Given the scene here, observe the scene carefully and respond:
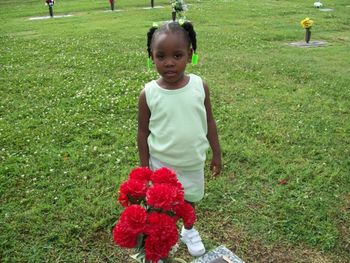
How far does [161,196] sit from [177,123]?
1.06 meters

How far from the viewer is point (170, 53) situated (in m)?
2.84

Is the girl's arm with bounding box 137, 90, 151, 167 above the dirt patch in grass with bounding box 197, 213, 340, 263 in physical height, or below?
above

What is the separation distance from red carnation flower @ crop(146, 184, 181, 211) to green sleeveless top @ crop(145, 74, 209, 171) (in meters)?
0.99

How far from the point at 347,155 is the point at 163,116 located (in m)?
3.64

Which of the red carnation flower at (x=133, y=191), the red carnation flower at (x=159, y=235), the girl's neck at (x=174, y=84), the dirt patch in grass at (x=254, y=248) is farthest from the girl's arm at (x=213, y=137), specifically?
the red carnation flower at (x=159, y=235)

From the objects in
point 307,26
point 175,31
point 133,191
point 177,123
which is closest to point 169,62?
point 175,31

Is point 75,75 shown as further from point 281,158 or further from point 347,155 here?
point 347,155

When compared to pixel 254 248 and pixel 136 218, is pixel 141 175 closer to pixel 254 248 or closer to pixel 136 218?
pixel 136 218

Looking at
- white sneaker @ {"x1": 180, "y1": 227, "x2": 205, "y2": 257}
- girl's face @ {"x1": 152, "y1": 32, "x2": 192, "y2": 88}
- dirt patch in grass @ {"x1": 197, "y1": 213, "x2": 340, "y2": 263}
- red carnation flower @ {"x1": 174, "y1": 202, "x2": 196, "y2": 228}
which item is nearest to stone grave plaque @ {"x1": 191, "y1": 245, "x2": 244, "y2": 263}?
white sneaker @ {"x1": 180, "y1": 227, "x2": 205, "y2": 257}

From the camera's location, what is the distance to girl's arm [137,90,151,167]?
10.3 ft

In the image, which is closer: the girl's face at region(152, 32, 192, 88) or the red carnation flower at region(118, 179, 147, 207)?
the red carnation flower at region(118, 179, 147, 207)

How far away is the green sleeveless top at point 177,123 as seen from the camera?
3043 millimetres

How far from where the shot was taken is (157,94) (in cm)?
306

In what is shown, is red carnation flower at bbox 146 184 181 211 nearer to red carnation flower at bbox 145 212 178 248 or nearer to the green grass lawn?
red carnation flower at bbox 145 212 178 248
